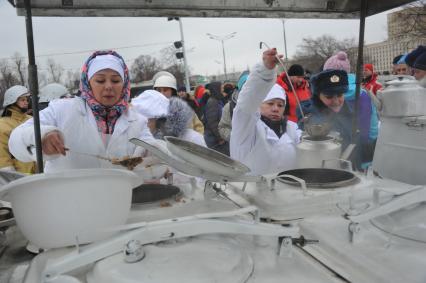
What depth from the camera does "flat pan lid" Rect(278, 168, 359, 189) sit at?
5.49 ft

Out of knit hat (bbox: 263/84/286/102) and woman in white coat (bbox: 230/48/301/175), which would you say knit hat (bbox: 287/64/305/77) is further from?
knit hat (bbox: 263/84/286/102)

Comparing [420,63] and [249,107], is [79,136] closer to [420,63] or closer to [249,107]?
[249,107]

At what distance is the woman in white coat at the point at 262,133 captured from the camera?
2189mm

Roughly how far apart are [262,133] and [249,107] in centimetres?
30

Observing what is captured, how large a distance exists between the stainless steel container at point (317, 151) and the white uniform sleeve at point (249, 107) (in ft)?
1.16

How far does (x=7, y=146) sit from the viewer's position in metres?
3.66

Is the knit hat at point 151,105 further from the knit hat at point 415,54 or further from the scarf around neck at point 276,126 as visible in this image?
the knit hat at point 415,54

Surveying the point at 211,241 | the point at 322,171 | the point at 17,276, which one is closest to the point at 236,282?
the point at 211,241

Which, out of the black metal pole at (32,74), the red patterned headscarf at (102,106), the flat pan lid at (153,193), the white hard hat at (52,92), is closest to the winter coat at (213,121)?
the white hard hat at (52,92)

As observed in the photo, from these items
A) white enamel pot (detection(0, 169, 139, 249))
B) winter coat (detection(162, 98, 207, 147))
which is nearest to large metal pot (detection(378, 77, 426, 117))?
white enamel pot (detection(0, 169, 139, 249))

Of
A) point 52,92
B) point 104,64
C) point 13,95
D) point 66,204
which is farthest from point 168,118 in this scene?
point 52,92

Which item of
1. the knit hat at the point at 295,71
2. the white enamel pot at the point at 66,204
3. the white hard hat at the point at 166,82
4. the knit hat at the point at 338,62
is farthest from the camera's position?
the white hard hat at the point at 166,82

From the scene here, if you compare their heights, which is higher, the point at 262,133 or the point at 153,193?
the point at 262,133

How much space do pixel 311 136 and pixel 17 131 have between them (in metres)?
1.55
